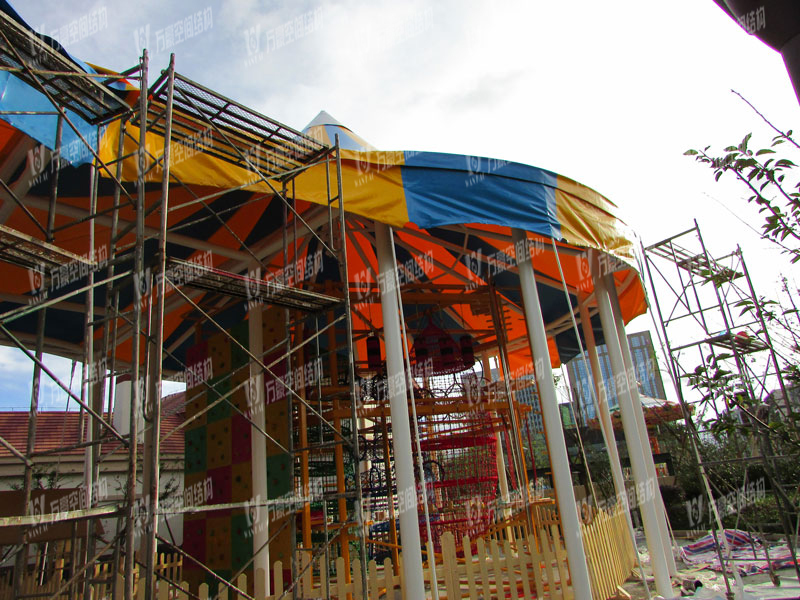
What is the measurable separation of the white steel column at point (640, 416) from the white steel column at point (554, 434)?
2.50 m

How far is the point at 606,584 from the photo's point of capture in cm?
759

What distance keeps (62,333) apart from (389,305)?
30.4 ft

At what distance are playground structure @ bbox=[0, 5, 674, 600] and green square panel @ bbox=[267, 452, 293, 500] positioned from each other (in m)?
0.03

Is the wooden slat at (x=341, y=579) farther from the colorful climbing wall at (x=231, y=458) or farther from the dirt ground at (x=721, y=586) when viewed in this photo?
the dirt ground at (x=721, y=586)

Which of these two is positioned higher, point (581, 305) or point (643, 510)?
point (581, 305)

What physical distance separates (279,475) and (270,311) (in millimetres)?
2674

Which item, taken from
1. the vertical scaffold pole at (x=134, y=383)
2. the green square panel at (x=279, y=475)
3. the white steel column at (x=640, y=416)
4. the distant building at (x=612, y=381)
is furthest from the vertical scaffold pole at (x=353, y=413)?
the white steel column at (x=640, y=416)

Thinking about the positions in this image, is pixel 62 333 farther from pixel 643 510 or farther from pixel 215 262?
pixel 643 510

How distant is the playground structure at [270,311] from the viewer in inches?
205

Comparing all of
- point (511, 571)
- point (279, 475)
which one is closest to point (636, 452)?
point (511, 571)

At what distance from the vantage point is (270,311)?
9.09 meters

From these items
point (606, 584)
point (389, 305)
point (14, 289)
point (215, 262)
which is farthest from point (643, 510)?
point (14, 289)

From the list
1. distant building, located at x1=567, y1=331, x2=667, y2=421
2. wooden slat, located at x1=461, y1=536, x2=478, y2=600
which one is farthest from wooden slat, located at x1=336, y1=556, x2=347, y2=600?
distant building, located at x1=567, y1=331, x2=667, y2=421

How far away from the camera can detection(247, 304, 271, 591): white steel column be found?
25.2 feet
